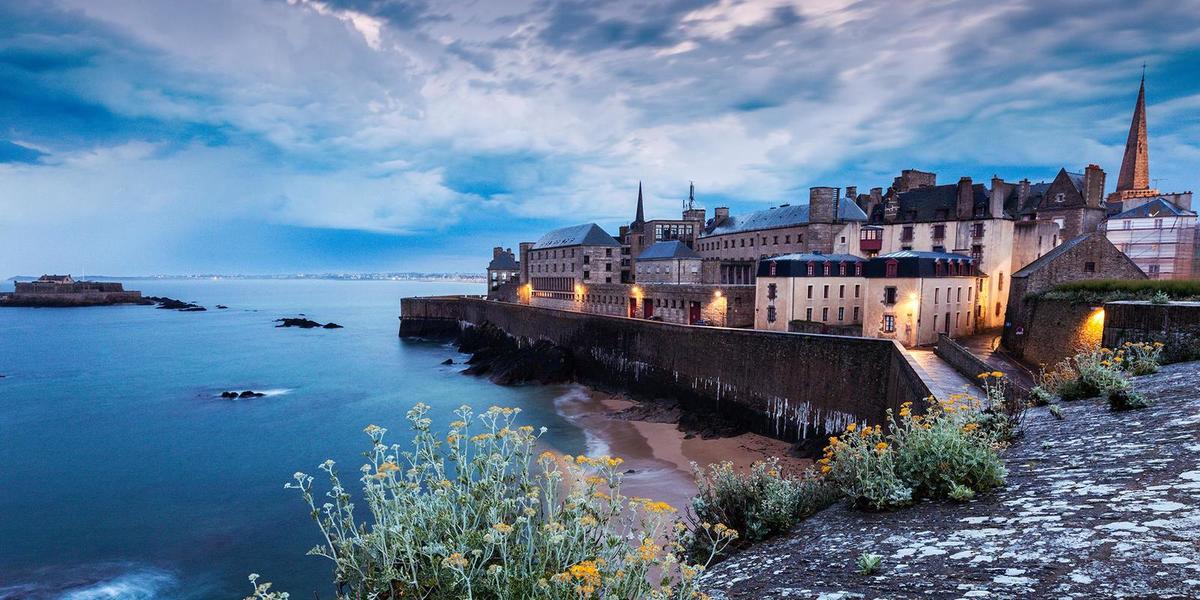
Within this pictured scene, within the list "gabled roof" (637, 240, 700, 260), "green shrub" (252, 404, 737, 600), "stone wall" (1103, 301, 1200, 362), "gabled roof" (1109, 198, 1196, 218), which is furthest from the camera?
"gabled roof" (637, 240, 700, 260)

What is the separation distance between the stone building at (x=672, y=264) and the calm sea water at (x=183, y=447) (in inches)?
672

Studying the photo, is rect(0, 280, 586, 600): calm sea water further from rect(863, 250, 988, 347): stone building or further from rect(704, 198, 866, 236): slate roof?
rect(704, 198, 866, 236): slate roof

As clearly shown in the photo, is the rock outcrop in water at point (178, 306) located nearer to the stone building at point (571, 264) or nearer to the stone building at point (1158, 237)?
the stone building at point (571, 264)

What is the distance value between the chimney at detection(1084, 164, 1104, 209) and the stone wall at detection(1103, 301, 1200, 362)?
26832mm

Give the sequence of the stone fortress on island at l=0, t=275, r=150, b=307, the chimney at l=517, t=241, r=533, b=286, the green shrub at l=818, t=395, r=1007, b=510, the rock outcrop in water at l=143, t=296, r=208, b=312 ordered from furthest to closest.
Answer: the stone fortress on island at l=0, t=275, r=150, b=307 → the rock outcrop in water at l=143, t=296, r=208, b=312 → the chimney at l=517, t=241, r=533, b=286 → the green shrub at l=818, t=395, r=1007, b=510

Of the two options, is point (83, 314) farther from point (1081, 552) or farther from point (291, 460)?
point (1081, 552)

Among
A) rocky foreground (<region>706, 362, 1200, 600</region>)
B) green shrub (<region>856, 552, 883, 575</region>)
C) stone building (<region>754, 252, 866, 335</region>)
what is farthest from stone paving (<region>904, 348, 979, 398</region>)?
green shrub (<region>856, 552, 883, 575</region>)

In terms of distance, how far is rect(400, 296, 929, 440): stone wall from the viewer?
24.2m

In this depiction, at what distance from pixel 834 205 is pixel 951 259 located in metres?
12.4

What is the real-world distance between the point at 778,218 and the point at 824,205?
5708 mm

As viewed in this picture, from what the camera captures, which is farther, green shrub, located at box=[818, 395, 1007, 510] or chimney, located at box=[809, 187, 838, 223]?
chimney, located at box=[809, 187, 838, 223]

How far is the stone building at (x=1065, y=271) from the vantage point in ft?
91.8

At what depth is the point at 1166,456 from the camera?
17.3 feet

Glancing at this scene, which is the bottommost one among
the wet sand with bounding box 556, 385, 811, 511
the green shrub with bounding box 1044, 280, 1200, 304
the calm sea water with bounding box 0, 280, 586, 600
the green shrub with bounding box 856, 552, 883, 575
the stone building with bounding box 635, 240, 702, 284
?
the calm sea water with bounding box 0, 280, 586, 600
